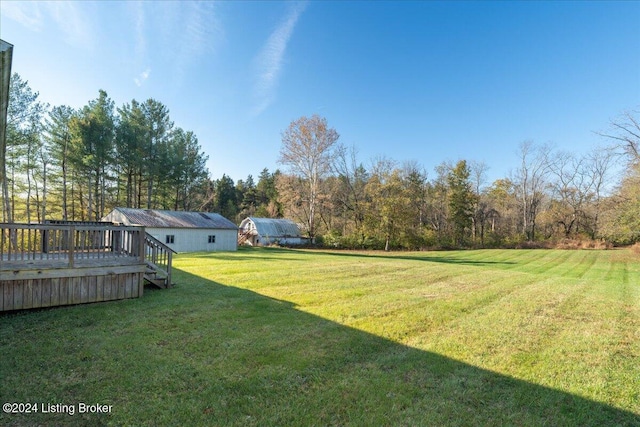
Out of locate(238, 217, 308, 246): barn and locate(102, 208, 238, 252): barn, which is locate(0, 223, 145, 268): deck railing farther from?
locate(238, 217, 308, 246): barn

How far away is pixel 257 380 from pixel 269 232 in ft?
102

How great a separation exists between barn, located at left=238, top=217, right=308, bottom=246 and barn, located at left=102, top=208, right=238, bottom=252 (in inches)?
263

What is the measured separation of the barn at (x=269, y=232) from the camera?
33781 mm

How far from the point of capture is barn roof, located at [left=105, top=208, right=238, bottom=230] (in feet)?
73.4

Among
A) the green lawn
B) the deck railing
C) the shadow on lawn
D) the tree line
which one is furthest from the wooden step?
the tree line

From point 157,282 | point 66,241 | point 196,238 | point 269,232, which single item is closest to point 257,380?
point 157,282

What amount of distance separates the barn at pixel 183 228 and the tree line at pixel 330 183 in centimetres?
610

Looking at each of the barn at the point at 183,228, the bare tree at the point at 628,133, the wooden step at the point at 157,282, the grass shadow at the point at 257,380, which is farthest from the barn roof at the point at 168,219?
the bare tree at the point at 628,133

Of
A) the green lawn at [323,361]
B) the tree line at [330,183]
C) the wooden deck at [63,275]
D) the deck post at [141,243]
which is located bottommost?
the green lawn at [323,361]

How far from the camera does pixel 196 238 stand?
2503 cm

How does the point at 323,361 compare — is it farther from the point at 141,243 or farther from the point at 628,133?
the point at 628,133

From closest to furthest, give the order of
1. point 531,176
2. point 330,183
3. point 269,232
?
point 269,232
point 330,183
point 531,176

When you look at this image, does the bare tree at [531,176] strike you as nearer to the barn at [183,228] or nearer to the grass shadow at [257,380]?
the barn at [183,228]

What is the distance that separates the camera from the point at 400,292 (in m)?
8.30
